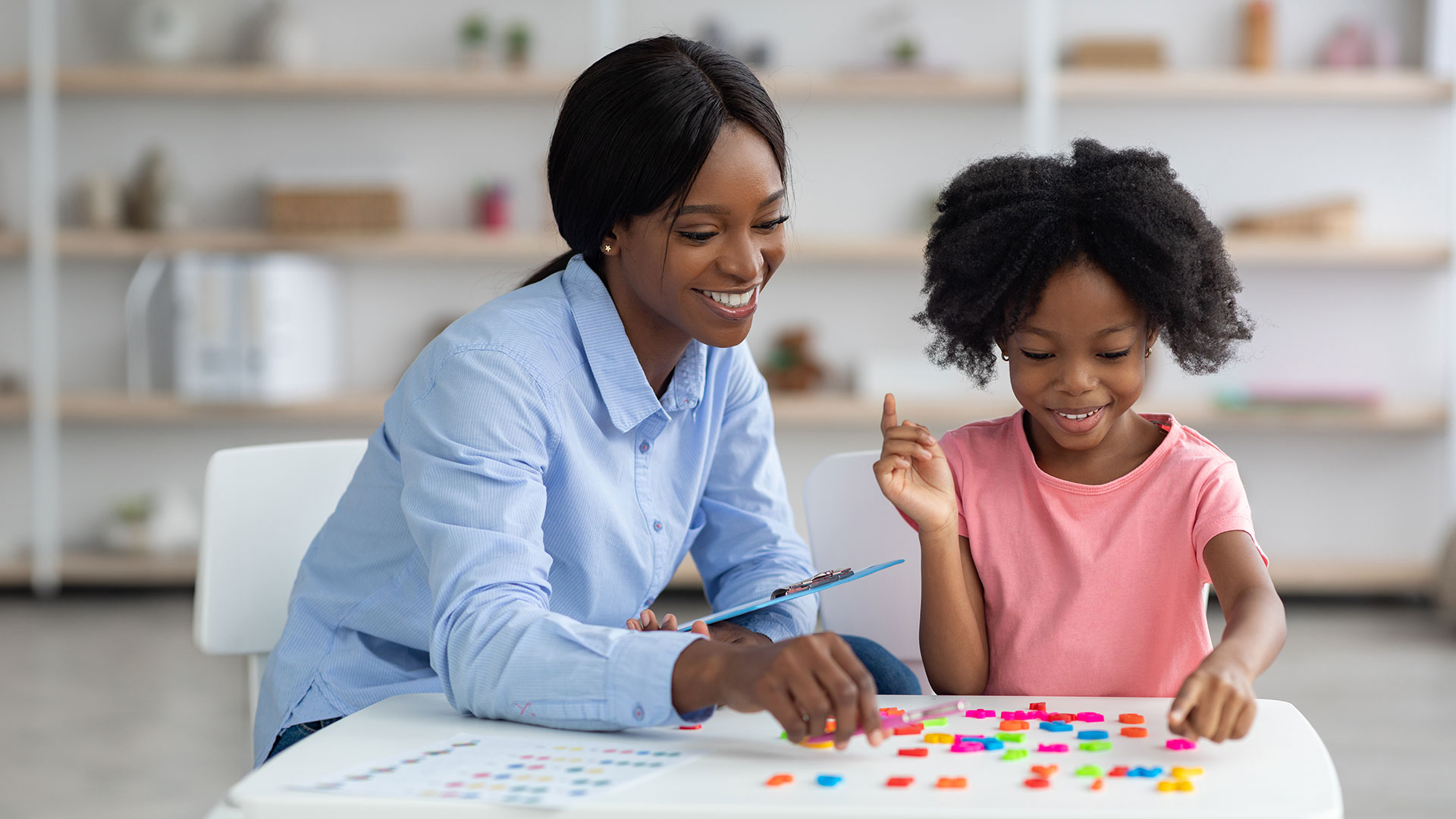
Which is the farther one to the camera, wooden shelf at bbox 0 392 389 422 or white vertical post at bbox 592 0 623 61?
white vertical post at bbox 592 0 623 61

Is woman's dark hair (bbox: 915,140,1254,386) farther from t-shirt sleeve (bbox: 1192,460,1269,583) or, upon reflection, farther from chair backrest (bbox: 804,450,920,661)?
chair backrest (bbox: 804,450,920,661)

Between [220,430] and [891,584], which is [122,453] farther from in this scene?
[891,584]

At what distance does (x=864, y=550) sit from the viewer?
1581 mm

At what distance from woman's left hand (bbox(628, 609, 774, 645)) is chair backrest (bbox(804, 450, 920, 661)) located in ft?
0.71

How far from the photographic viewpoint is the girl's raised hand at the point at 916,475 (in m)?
1.25

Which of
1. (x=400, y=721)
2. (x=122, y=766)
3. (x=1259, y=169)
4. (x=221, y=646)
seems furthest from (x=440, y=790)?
(x=1259, y=169)

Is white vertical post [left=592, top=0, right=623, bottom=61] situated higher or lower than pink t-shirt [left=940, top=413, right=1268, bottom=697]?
higher

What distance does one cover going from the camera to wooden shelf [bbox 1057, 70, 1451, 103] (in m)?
4.09

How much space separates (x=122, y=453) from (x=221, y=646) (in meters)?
3.40

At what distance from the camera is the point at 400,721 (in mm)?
989

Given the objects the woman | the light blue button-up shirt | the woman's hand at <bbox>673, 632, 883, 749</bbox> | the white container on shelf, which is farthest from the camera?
the white container on shelf

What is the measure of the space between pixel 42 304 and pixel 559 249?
5.72 ft

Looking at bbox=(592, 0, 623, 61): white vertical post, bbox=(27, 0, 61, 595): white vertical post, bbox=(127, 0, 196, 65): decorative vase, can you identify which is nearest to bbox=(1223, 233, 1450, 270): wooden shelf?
Result: bbox=(592, 0, 623, 61): white vertical post

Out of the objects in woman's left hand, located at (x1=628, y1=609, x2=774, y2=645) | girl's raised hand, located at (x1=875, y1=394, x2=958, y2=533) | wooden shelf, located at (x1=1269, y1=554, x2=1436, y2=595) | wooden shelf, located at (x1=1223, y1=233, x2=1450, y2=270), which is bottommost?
wooden shelf, located at (x1=1269, y1=554, x2=1436, y2=595)
